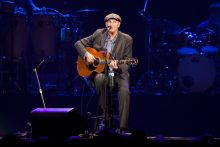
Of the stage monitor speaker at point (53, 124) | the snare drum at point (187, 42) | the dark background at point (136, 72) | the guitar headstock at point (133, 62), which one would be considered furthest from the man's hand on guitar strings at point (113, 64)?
the snare drum at point (187, 42)

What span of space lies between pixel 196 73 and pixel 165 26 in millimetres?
1289

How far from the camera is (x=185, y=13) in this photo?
11.4 metres

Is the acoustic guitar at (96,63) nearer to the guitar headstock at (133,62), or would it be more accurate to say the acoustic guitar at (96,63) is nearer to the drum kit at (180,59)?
the guitar headstock at (133,62)

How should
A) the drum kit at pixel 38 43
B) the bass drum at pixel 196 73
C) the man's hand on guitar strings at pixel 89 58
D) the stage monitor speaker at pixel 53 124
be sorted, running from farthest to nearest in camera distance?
the drum kit at pixel 38 43 < the bass drum at pixel 196 73 < the man's hand on guitar strings at pixel 89 58 < the stage monitor speaker at pixel 53 124

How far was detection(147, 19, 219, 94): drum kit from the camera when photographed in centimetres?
1086

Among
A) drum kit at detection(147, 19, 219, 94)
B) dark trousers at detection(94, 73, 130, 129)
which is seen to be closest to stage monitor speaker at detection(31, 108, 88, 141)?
dark trousers at detection(94, 73, 130, 129)

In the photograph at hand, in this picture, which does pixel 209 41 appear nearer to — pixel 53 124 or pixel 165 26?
pixel 165 26

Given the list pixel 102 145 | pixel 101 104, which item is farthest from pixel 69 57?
pixel 102 145

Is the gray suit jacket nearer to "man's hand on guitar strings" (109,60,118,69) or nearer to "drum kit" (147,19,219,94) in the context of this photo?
"man's hand on guitar strings" (109,60,118,69)

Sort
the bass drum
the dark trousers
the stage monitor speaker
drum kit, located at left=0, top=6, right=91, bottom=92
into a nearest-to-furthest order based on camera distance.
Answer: the stage monitor speaker
the dark trousers
the bass drum
drum kit, located at left=0, top=6, right=91, bottom=92

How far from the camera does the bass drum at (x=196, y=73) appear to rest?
10828 mm

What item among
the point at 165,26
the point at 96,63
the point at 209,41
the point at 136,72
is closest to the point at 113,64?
the point at 96,63

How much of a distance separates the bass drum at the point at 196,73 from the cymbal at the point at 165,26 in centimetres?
69

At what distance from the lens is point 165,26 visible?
435 inches
